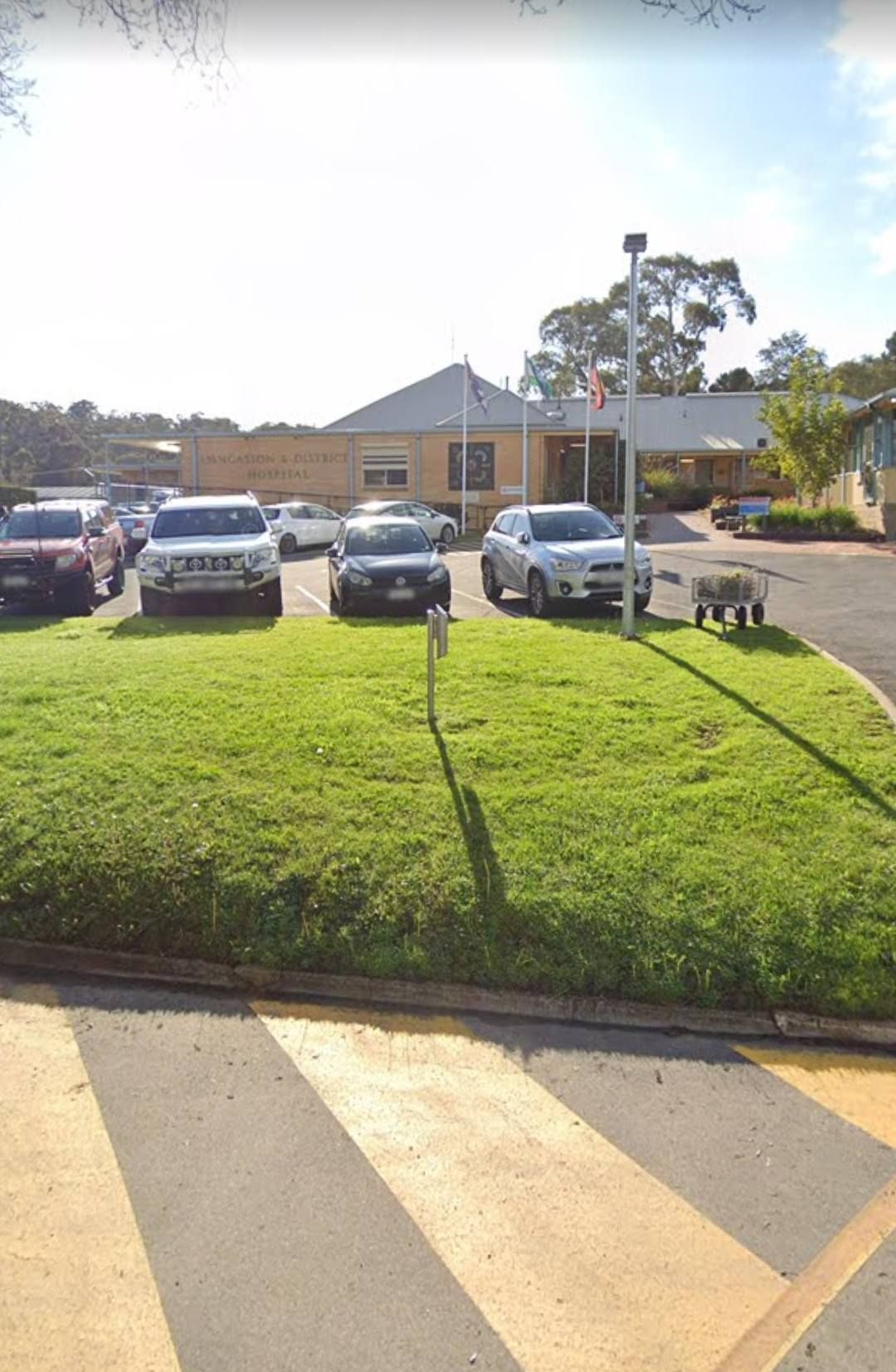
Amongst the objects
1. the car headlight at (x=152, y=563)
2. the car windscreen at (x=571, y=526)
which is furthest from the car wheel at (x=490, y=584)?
the car headlight at (x=152, y=563)

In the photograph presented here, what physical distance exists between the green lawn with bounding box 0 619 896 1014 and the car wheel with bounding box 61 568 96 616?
5.87 m

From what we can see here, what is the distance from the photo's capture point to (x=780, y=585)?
1481cm

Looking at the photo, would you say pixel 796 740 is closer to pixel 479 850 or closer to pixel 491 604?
pixel 479 850

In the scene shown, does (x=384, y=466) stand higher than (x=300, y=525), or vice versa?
(x=384, y=466)

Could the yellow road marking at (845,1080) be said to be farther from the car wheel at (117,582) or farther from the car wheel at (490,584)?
the car wheel at (117,582)

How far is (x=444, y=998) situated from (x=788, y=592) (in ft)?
39.2

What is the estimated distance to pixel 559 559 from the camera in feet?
37.7

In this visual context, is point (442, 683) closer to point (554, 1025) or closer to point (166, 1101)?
point (554, 1025)

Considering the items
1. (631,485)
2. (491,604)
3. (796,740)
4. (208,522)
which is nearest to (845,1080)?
(796,740)

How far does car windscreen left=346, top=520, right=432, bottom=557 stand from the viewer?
11992 millimetres

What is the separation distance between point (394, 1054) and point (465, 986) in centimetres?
53

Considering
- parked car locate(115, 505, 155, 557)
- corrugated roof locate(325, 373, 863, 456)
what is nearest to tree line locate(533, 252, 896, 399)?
corrugated roof locate(325, 373, 863, 456)

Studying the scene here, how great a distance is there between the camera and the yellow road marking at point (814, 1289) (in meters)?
2.22

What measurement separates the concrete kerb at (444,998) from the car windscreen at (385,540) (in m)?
8.30
